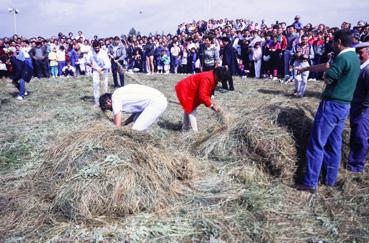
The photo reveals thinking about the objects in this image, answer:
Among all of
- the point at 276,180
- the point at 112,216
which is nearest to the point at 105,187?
the point at 112,216

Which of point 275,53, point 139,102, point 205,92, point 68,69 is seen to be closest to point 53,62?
point 68,69

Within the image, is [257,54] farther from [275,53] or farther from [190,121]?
[190,121]

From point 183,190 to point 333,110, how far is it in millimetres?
2138

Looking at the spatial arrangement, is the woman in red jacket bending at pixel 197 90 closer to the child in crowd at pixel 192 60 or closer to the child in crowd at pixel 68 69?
the child in crowd at pixel 192 60

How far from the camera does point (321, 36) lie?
1262 cm

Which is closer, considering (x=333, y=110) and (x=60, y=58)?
(x=333, y=110)

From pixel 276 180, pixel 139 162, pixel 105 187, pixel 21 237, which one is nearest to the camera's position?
pixel 21 237

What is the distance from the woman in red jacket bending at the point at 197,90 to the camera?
21.9 ft

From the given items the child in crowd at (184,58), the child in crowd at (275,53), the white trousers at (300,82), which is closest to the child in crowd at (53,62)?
the child in crowd at (184,58)

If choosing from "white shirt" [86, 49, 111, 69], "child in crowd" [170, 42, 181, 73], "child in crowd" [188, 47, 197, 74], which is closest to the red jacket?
Answer: "white shirt" [86, 49, 111, 69]

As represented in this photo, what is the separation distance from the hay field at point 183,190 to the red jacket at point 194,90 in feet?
3.01

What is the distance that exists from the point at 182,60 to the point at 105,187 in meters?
13.5

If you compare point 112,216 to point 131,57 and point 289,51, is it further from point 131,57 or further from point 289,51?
point 131,57

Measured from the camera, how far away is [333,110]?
4.46m
